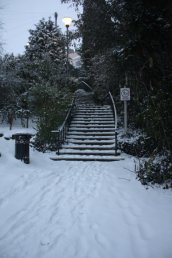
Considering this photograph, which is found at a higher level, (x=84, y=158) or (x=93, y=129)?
(x=93, y=129)

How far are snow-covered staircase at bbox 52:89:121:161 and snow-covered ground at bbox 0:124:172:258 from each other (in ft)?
Result: 7.11

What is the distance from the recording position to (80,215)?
4.41 metres

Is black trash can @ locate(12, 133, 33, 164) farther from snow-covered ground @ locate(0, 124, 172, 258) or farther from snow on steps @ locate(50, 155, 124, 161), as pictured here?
snow on steps @ locate(50, 155, 124, 161)

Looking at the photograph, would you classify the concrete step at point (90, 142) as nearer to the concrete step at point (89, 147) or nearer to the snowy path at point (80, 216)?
the concrete step at point (89, 147)

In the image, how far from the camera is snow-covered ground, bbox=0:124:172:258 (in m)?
3.37

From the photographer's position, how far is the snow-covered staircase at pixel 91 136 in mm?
9594

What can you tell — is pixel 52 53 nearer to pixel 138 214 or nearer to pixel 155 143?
pixel 155 143

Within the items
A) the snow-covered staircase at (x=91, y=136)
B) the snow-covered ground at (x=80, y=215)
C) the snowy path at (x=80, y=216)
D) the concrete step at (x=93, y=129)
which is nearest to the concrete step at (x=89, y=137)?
the snow-covered staircase at (x=91, y=136)

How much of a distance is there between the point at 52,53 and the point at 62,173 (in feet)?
46.4

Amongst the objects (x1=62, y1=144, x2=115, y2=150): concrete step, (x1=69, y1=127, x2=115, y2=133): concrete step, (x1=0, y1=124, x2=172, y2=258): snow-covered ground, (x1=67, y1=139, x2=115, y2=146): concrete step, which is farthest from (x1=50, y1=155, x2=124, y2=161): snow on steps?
(x1=69, y1=127, x2=115, y2=133): concrete step

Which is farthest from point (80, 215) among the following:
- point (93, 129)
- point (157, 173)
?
point (93, 129)

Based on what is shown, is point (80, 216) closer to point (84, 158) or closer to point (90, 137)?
point (84, 158)

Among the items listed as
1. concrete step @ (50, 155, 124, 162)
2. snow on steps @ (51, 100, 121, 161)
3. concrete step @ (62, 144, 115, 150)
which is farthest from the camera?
concrete step @ (62, 144, 115, 150)

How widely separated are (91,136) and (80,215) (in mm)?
6884
